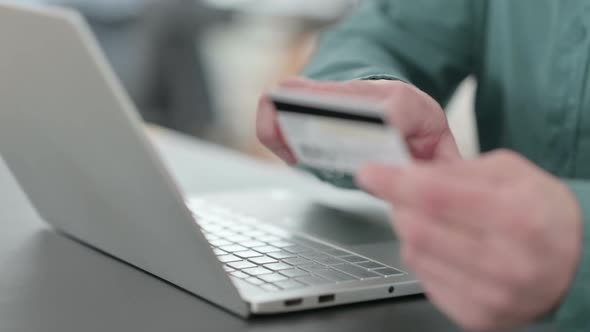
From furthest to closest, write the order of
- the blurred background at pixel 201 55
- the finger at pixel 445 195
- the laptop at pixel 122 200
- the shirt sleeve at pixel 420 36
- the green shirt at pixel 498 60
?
1. the blurred background at pixel 201 55
2. the shirt sleeve at pixel 420 36
3. the green shirt at pixel 498 60
4. the laptop at pixel 122 200
5. the finger at pixel 445 195

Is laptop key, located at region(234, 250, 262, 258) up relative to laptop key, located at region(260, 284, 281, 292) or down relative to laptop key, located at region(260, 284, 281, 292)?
up

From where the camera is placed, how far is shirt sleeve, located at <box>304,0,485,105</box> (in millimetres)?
1085

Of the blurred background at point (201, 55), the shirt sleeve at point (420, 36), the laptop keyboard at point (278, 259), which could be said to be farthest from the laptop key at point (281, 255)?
the blurred background at point (201, 55)

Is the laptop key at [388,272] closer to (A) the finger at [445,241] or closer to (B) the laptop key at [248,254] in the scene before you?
(B) the laptop key at [248,254]

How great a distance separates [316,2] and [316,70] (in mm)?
2636

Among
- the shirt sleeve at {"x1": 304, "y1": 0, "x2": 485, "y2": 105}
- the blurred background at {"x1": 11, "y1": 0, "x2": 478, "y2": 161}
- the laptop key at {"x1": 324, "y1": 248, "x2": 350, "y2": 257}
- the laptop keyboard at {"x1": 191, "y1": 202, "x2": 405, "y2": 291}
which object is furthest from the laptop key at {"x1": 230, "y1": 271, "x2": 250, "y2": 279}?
the blurred background at {"x1": 11, "y1": 0, "x2": 478, "y2": 161}

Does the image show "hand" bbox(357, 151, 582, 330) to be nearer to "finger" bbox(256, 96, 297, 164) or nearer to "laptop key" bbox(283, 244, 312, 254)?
"finger" bbox(256, 96, 297, 164)

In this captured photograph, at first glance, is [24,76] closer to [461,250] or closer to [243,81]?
[461,250]

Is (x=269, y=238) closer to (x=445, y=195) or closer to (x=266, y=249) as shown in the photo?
(x=266, y=249)

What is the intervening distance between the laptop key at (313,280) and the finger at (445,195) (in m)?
0.18

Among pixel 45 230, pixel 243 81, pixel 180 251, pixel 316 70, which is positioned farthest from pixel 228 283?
pixel 243 81

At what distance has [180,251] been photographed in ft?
1.97

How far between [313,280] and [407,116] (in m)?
0.13

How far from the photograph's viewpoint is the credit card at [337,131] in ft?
1.50
